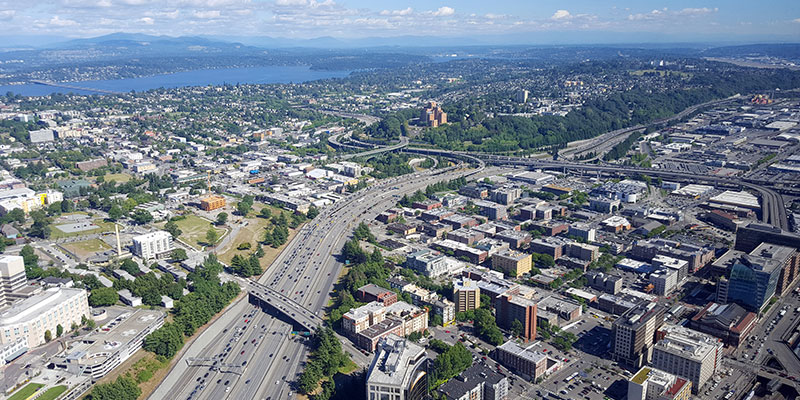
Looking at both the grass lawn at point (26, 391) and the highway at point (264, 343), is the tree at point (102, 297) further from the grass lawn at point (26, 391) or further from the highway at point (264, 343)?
the grass lawn at point (26, 391)

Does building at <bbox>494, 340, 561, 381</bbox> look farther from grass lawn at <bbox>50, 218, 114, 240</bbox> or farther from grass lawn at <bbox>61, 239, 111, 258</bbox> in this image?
grass lawn at <bbox>50, 218, 114, 240</bbox>

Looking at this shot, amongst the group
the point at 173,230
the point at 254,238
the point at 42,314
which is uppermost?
the point at 42,314

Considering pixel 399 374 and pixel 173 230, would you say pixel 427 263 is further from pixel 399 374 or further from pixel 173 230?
pixel 173 230

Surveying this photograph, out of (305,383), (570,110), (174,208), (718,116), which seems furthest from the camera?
(570,110)

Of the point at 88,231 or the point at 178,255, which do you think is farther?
the point at 88,231

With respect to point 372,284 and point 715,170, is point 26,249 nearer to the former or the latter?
point 372,284

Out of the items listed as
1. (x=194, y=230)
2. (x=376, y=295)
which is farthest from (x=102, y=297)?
(x=194, y=230)

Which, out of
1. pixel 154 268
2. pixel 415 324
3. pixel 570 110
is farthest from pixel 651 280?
pixel 570 110
